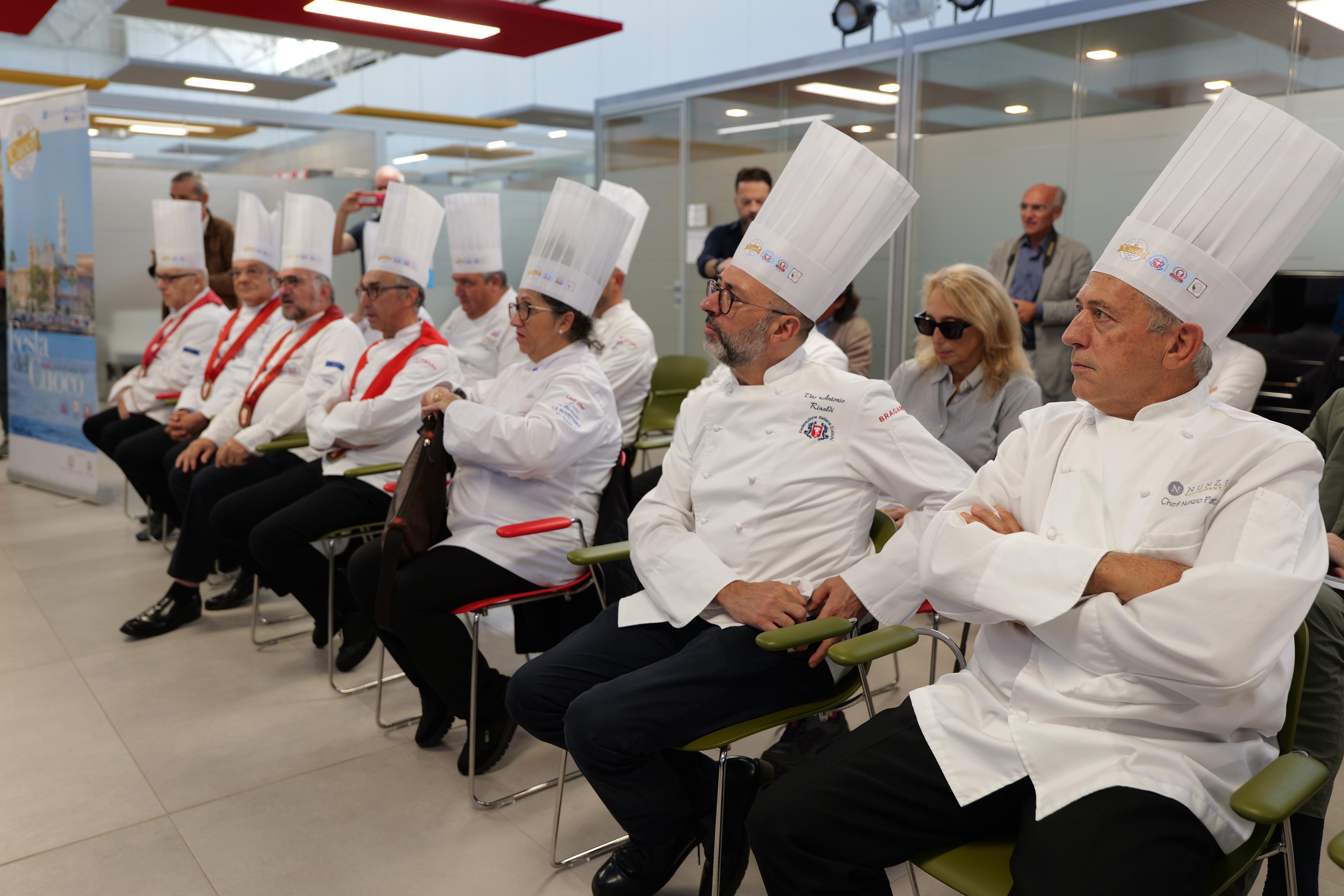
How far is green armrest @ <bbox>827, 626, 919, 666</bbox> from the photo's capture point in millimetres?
1562

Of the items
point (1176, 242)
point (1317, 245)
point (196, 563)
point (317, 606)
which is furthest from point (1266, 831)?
point (1317, 245)

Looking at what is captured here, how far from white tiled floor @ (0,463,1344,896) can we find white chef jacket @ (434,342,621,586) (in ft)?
1.97

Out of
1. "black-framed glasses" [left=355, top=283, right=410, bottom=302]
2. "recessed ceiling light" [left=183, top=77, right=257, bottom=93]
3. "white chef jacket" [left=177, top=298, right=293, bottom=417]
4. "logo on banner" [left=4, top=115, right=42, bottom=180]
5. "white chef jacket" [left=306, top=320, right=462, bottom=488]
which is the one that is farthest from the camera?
"recessed ceiling light" [left=183, top=77, right=257, bottom=93]

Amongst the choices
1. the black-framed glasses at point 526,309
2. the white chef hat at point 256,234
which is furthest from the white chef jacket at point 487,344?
the black-framed glasses at point 526,309

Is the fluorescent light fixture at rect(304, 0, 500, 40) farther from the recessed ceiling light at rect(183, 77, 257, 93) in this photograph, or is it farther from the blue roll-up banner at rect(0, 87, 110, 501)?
the recessed ceiling light at rect(183, 77, 257, 93)

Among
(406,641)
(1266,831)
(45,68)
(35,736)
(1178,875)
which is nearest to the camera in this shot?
(1178,875)

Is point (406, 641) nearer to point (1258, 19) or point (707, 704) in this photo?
point (707, 704)

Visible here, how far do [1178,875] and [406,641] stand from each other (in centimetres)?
185

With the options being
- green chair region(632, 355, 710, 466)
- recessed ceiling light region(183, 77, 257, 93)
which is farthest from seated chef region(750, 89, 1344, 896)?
recessed ceiling light region(183, 77, 257, 93)

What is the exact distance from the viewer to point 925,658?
3350 millimetres

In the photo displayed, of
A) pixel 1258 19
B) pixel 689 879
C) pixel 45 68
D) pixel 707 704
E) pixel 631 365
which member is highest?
pixel 45 68

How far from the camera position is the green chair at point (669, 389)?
194 inches

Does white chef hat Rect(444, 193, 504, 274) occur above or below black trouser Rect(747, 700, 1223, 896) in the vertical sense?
above

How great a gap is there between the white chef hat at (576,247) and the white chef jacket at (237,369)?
1876mm
